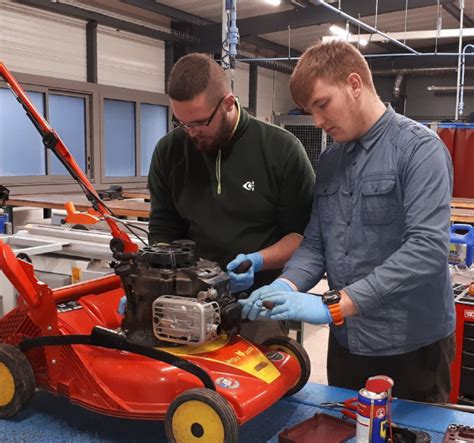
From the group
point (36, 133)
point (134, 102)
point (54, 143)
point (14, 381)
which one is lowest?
point (14, 381)

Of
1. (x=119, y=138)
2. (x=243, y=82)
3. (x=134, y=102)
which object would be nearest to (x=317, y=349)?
(x=119, y=138)

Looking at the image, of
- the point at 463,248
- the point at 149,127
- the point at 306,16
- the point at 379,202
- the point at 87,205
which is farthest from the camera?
the point at 149,127

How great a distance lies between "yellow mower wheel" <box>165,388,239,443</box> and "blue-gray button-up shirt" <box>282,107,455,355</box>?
1.25 ft

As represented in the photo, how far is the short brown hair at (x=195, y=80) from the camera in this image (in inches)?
60.1

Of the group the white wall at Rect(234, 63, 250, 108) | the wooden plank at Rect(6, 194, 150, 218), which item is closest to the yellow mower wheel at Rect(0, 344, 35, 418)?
the wooden plank at Rect(6, 194, 150, 218)

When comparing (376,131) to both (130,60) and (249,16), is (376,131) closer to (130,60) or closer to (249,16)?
(130,60)

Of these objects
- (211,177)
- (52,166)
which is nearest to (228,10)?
(211,177)

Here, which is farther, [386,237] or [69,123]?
[69,123]

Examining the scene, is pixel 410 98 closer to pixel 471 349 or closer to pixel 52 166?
pixel 52 166

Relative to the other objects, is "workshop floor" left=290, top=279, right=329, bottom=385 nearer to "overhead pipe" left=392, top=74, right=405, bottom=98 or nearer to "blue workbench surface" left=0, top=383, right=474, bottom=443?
"blue workbench surface" left=0, top=383, right=474, bottom=443

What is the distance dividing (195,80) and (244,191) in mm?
395

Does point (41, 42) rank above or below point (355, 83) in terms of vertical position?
above

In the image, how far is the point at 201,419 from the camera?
117 centimetres

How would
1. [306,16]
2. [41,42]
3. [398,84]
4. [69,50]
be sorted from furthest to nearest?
[398,84], [306,16], [69,50], [41,42]
